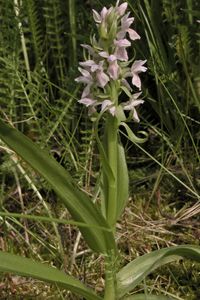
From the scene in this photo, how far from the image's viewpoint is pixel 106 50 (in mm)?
949

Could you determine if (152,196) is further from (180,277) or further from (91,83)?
(91,83)

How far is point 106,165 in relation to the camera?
39.4 inches

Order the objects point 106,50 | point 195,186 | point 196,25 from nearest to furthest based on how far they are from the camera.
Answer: point 106,50 → point 195,186 → point 196,25

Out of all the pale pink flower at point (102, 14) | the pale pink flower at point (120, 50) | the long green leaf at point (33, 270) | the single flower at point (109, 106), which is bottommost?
the long green leaf at point (33, 270)

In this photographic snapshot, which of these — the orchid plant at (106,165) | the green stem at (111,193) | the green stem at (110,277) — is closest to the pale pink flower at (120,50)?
the orchid plant at (106,165)

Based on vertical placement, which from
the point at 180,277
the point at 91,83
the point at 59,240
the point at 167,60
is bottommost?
the point at 180,277

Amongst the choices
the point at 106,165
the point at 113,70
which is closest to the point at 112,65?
the point at 113,70

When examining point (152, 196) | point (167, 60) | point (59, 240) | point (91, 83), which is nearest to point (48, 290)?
point (59, 240)

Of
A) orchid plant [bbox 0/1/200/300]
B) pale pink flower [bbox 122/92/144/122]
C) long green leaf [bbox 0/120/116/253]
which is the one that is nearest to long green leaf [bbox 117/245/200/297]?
orchid plant [bbox 0/1/200/300]

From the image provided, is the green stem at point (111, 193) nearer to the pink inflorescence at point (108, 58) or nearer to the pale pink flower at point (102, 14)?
the pink inflorescence at point (108, 58)

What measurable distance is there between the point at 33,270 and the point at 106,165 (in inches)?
7.9

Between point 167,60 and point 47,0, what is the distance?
35cm

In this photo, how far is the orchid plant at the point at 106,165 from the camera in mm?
948

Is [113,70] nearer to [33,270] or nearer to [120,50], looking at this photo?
[120,50]
